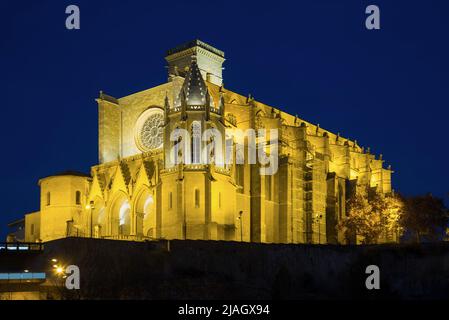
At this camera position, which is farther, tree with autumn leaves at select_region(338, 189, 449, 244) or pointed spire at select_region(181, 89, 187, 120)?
tree with autumn leaves at select_region(338, 189, 449, 244)

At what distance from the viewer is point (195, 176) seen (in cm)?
7350

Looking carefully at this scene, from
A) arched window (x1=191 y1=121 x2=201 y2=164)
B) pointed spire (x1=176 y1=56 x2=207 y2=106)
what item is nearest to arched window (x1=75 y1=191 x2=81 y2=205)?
arched window (x1=191 y1=121 x2=201 y2=164)

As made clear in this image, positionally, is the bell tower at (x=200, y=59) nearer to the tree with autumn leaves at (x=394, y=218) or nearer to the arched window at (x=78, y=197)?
the arched window at (x=78, y=197)

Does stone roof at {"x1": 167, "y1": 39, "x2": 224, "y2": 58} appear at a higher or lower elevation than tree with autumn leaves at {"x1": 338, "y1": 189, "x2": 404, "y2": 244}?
higher

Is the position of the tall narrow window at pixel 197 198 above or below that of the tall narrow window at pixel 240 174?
below

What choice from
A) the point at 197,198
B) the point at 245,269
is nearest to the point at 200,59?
the point at 197,198

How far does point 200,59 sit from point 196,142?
1920 cm

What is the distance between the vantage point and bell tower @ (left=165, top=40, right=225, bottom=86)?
91562 mm

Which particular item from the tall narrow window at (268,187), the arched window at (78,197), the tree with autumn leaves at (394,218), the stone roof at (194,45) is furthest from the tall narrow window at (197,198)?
the stone roof at (194,45)

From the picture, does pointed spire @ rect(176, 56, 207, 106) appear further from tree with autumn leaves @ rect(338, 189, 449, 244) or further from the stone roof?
tree with autumn leaves @ rect(338, 189, 449, 244)

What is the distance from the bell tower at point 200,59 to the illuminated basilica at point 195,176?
0.12m

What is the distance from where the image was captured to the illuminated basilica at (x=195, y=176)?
74.2 metres

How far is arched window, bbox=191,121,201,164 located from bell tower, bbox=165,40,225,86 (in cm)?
1570
